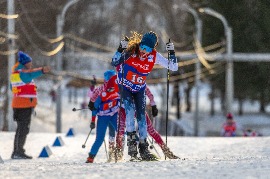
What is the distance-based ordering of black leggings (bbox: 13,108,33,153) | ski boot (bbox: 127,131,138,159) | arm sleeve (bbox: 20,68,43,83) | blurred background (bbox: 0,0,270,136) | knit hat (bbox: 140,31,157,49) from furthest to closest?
1. blurred background (bbox: 0,0,270,136)
2. black leggings (bbox: 13,108,33,153)
3. arm sleeve (bbox: 20,68,43,83)
4. ski boot (bbox: 127,131,138,159)
5. knit hat (bbox: 140,31,157,49)

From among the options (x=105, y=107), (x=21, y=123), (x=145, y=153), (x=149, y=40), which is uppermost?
(x=149, y=40)

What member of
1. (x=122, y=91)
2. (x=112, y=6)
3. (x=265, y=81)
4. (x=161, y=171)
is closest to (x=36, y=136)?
(x=122, y=91)

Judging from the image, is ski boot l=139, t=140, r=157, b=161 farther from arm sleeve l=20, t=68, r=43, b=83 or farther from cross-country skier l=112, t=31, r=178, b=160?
arm sleeve l=20, t=68, r=43, b=83

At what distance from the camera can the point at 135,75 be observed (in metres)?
11.4

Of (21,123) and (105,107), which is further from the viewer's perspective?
(21,123)

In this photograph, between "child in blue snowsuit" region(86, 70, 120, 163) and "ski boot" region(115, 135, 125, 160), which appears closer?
"ski boot" region(115, 135, 125, 160)

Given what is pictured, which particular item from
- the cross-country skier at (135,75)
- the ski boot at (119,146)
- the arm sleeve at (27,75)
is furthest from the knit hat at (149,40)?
the arm sleeve at (27,75)

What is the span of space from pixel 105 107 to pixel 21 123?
7.52ft

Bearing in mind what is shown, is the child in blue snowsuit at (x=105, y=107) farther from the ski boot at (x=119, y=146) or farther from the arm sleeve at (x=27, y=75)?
the arm sleeve at (x=27, y=75)

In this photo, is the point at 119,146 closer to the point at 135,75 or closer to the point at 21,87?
the point at 135,75

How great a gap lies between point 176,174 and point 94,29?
44550mm

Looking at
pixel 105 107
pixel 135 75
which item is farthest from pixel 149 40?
pixel 105 107

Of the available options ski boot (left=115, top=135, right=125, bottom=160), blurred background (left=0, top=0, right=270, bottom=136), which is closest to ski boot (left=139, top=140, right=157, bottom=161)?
ski boot (left=115, top=135, right=125, bottom=160)

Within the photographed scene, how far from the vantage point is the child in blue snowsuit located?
42.1 feet
